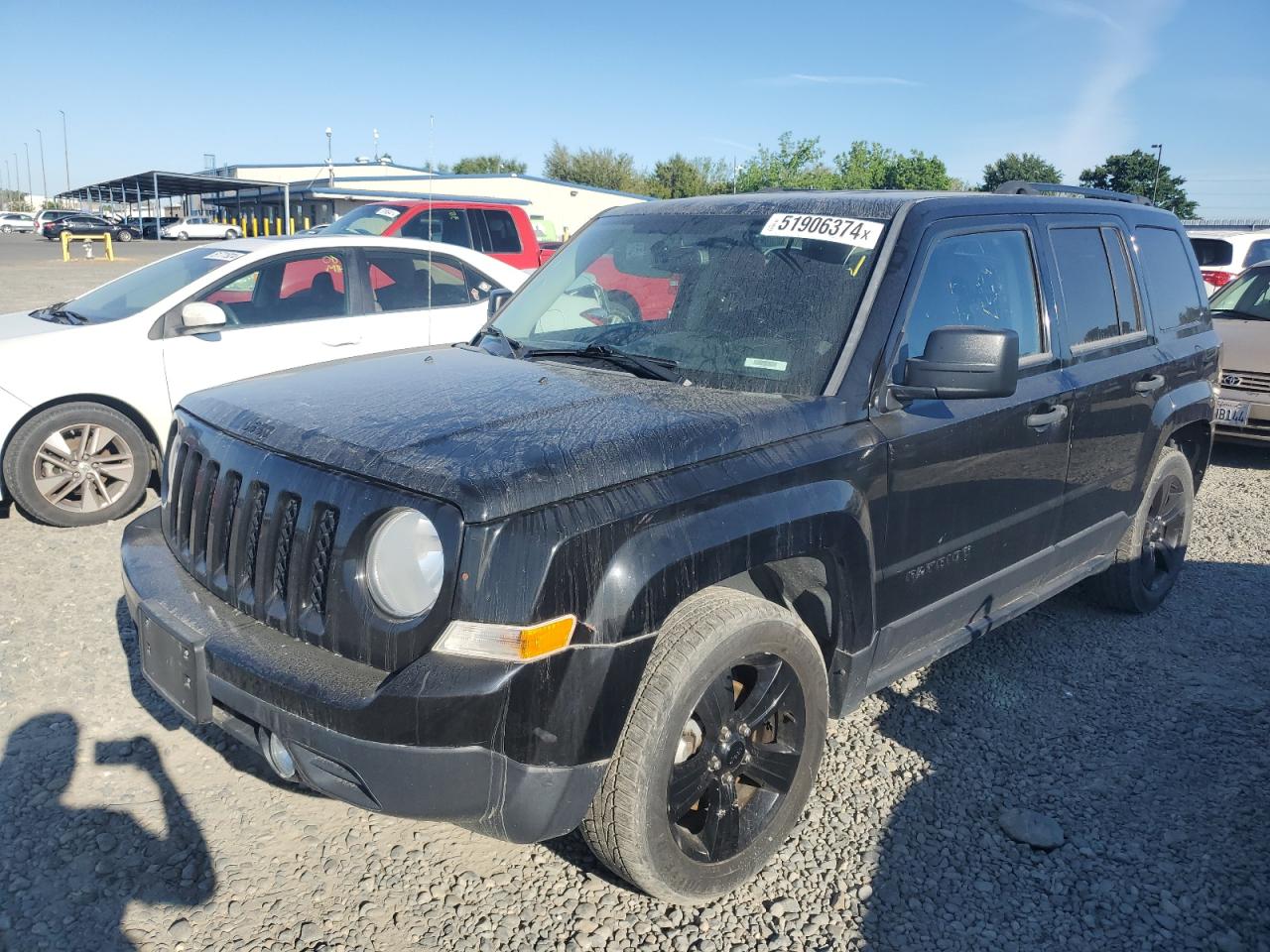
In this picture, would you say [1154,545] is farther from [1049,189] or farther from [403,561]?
[403,561]

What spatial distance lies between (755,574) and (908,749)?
1.23 meters

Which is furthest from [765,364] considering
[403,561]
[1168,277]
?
[1168,277]

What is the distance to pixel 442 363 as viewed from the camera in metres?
3.62

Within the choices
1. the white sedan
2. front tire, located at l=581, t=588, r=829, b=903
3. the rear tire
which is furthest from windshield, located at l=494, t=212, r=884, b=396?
the rear tire

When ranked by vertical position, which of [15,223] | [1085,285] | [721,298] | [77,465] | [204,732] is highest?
[1085,285]

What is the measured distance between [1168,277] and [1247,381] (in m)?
4.16

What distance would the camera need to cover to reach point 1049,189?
464cm

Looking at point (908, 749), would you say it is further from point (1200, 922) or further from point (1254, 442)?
point (1254, 442)

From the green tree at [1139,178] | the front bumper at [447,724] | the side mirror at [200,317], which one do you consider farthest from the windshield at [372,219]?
the green tree at [1139,178]

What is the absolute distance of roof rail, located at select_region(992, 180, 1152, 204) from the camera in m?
4.38

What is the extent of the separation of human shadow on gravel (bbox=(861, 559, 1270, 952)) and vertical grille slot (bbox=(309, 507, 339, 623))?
1713 mm

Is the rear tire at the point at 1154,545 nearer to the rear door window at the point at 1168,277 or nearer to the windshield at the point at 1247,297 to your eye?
the rear door window at the point at 1168,277

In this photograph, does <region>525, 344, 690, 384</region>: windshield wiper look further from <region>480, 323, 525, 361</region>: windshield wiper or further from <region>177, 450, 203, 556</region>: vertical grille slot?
<region>177, 450, 203, 556</region>: vertical grille slot

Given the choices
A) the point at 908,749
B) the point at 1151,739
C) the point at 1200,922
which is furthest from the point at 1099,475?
the point at 1200,922
